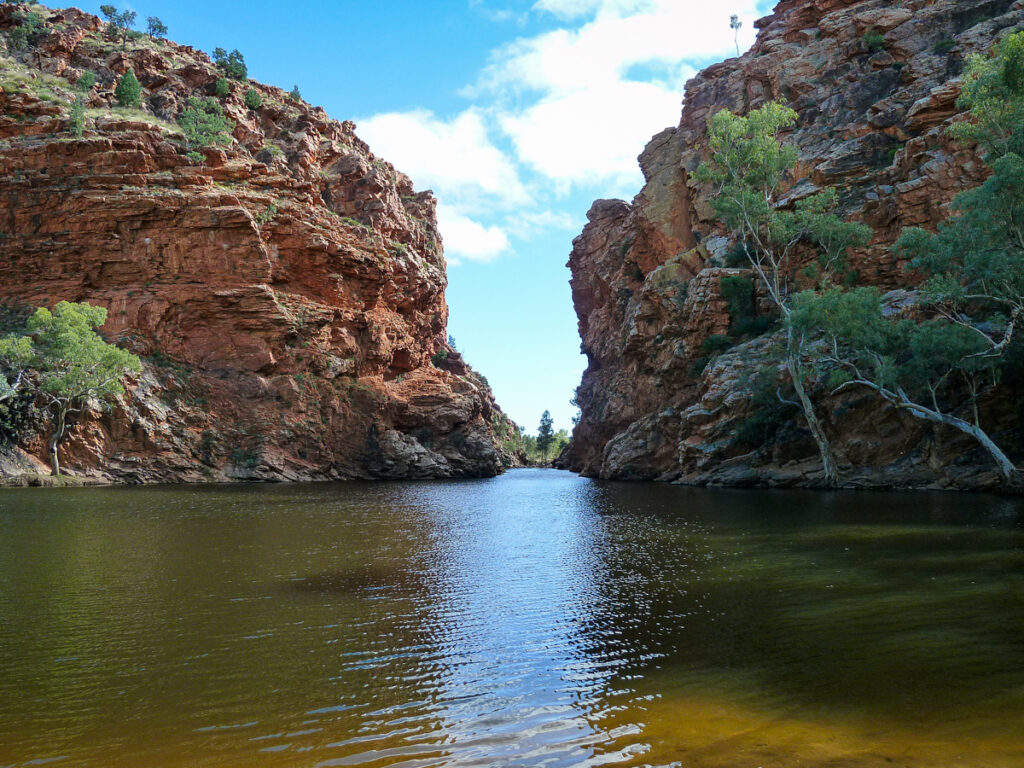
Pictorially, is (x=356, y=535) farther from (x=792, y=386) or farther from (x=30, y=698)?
Result: (x=792, y=386)

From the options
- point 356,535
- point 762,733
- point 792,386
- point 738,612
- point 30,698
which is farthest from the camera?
point 792,386

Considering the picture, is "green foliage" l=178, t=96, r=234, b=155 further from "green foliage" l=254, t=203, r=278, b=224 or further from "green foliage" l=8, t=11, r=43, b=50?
"green foliage" l=8, t=11, r=43, b=50

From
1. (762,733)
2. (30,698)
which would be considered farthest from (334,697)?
(762,733)

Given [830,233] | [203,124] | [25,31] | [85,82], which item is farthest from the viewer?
[25,31]

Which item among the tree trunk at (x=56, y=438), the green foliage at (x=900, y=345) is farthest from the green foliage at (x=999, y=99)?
the tree trunk at (x=56, y=438)

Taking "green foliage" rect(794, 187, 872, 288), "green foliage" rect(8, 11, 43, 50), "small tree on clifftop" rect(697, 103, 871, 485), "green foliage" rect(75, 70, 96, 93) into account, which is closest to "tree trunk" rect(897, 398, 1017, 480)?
"small tree on clifftop" rect(697, 103, 871, 485)

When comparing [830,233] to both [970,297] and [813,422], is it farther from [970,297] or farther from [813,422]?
[970,297]

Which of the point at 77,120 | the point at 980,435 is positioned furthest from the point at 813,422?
the point at 77,120

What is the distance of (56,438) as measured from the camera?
142 feet

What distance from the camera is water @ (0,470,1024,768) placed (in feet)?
18.7

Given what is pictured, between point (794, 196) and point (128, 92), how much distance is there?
59.6 m

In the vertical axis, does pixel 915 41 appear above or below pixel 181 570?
above

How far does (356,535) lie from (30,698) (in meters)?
13.4

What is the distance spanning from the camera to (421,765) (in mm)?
5363
